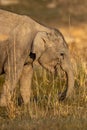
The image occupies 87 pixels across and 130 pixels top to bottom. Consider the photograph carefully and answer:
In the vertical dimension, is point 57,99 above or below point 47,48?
below

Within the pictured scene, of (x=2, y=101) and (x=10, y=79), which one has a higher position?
(x=10, y=79)

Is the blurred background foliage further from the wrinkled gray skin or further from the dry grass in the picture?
the wrinkled gray skin

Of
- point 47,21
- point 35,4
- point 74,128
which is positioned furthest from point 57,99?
point 35,4

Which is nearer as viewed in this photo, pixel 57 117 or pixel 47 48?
pixel 57 117

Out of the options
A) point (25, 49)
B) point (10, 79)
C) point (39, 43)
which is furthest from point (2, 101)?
point (39, 43)

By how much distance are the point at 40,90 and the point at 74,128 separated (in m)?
3.96

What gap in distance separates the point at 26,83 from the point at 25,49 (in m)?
0.95

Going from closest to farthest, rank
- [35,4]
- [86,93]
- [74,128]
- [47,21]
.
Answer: [74,128] → [86,93] → [47,21] → [35,4]

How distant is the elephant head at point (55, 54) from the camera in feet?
37.6

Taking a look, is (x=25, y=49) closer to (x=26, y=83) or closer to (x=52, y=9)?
(x=26, y=83)

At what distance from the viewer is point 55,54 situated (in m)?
11.5

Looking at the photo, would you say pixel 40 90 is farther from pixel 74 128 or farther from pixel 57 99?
pixel 74 128

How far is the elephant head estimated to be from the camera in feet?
37.6

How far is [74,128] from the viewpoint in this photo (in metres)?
8.88
